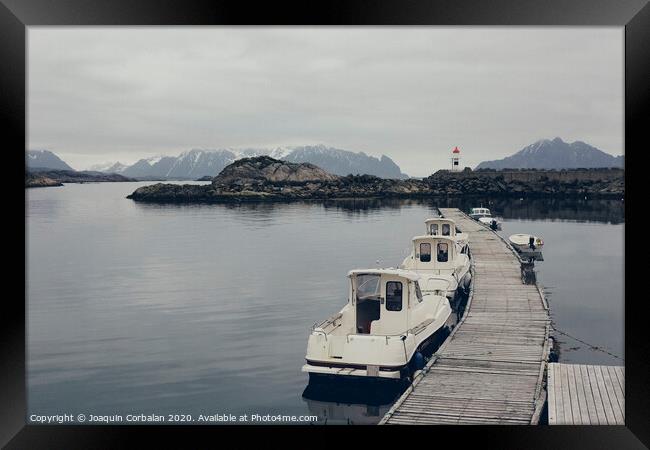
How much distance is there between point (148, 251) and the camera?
43156mm

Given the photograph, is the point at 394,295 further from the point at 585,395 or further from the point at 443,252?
the point at 443,252

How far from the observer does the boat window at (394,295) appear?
15.5 m

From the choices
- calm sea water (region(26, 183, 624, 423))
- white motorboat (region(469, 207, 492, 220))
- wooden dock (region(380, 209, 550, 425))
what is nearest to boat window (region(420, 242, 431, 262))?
wooden dock (region(380, 209, 550, 425))

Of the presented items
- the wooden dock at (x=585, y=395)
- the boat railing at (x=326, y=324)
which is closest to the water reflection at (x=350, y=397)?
the boat railing at (x=326, y=324)

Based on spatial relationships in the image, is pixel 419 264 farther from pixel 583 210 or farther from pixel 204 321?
pixel 583 210

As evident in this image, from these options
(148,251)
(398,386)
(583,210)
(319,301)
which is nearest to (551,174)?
(583,210)

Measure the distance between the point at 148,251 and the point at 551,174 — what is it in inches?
2363

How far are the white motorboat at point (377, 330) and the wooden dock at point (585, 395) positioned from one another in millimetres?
3031

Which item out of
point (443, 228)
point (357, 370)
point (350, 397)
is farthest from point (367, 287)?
point (443, 228)

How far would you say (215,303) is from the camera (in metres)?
26.4

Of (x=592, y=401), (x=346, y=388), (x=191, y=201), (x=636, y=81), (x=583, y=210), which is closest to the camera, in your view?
(x=636, y=81)

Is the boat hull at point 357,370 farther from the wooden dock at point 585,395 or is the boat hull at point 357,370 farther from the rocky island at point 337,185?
the rocky island at point 337,185

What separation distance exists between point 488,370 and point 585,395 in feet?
7.46

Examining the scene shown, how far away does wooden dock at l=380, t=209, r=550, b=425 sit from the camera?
11.3 metres
